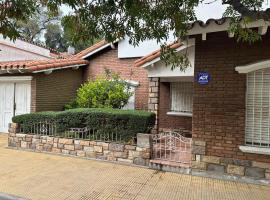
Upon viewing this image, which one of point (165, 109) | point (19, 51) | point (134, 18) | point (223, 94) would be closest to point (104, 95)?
point (165, 109)

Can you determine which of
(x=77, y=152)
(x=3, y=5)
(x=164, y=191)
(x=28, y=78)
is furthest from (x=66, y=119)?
(x=3, y=5)

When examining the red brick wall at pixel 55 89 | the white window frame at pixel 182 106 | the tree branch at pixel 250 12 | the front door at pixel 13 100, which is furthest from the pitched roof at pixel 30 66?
the tree branch at pixel 250 12

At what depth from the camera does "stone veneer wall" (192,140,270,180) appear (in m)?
6.74

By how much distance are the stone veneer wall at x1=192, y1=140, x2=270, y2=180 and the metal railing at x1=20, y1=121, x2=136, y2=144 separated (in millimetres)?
1933

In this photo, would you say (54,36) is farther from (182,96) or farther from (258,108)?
(258,108)

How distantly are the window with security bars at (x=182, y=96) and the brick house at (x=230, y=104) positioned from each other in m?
4.56

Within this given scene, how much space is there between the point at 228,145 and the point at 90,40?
14.2 feet

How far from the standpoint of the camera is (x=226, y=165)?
7070 mm

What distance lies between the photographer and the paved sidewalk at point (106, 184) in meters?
6.04

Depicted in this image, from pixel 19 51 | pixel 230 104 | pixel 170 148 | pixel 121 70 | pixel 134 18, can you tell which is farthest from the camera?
pixel 19 51

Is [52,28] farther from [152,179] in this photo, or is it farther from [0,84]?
[152,179]

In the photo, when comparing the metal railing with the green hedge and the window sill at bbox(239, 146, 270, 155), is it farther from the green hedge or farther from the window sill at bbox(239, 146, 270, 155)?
the window sill at bbox(239, 146, 270, 155)

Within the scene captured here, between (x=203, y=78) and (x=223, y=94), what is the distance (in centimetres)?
64

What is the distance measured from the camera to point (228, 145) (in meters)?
7.04
